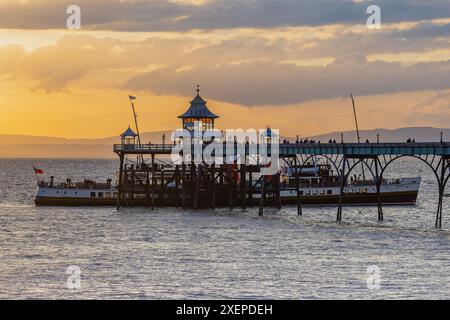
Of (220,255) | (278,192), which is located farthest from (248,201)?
(220,255)

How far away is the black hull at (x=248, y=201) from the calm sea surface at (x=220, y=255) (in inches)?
293

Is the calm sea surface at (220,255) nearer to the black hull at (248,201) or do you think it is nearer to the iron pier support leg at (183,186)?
the iron pier support leg at (183,186)

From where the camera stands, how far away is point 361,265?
236ft

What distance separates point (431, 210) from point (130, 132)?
36.1 meters

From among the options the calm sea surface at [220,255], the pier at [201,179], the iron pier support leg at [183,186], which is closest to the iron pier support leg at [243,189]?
the pier at [201,179]

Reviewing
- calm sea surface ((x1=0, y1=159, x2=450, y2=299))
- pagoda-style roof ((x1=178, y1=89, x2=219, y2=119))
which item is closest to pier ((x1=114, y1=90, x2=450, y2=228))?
pagoda-style roof ((x1=178, y1=89, x2=219, y2=119))

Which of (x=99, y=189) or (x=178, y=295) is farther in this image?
(x=99, y=189)

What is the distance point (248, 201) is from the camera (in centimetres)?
12719

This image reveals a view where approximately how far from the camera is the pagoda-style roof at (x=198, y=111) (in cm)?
12875

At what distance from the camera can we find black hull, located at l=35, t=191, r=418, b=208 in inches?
4902

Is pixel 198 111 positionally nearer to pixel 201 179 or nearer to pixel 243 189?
pixel 201 179
